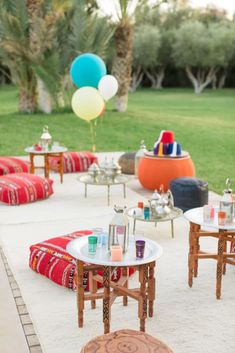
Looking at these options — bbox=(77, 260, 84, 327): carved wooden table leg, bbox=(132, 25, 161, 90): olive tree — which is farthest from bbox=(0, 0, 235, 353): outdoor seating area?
bbox=(132, 25, 161, 90): olive tree

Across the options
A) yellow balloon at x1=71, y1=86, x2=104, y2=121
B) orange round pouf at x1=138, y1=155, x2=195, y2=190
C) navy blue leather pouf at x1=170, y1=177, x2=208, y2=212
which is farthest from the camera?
yellow balloon at x1=71, y1=86, x2=104, y2=121

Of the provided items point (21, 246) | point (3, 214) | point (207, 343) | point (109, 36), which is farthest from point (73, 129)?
point (207, 343)

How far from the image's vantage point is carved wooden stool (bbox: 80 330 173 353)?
11.4 feet

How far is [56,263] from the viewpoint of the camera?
18.8 ft

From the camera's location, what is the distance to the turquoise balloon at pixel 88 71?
37.9ft

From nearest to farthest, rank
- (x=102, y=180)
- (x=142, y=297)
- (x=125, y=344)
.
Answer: (x=125, y=344) < (x=142, y=297) < (x=102, y=180)

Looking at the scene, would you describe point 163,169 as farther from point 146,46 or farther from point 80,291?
point 146,46

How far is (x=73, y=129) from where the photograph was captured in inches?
763

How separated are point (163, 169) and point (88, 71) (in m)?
3.06

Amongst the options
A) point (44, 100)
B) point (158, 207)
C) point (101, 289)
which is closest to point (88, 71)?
point (158, 207)

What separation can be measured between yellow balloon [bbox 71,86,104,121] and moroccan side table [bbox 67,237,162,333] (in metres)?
6.20

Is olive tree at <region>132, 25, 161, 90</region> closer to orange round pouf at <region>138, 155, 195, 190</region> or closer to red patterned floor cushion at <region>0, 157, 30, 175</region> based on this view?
red patterned floor cushion at <region>0, 157, 30, 175</region>

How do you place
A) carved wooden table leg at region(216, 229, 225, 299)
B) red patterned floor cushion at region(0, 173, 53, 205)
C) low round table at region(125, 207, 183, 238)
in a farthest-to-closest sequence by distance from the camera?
red patterned floor cushion at region(0, 173, 53, 205)
low round table at region(125, 207, 183, 238)
carved wooden table leg at region(216, 229, 225, 299)

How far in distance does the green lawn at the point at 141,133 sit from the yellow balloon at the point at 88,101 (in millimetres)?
2722
